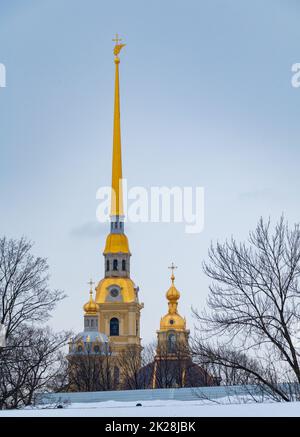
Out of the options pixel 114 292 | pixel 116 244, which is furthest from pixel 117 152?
pixel 114 292

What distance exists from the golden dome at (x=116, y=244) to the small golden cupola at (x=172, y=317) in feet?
30.2

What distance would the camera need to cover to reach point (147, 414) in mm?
6945

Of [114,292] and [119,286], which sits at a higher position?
[119,286]

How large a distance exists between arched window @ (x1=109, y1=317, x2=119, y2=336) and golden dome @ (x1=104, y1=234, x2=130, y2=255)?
9.47 meters

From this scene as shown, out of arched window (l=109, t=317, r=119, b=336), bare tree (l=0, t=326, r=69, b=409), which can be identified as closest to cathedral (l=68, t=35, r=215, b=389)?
arched window (l=109, t=317, r=119, b=336)

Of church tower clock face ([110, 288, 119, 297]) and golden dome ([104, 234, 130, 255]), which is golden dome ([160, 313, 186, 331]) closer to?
church tower clock face ([110, 288, 119, 297])

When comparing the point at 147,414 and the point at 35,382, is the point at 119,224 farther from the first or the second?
the point at 147,414

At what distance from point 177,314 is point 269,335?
8262cm

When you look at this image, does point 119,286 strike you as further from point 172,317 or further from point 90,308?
point 172,317

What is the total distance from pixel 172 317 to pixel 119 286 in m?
9.56

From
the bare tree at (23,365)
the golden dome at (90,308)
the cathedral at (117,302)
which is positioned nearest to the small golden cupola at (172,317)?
the cathedral at (117,302)

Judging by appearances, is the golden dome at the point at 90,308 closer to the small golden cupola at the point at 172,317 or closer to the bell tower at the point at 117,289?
the bell tower at the point at 117,289

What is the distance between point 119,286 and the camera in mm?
107438
